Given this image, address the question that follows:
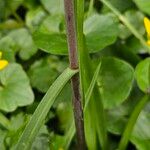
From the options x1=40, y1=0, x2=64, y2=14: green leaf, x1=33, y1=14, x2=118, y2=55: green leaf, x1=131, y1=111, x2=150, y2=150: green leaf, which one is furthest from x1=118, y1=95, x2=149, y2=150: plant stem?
x1=40, y1=0, x2=64, y2=14: green leaf

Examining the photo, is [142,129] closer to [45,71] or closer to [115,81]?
[115,81]

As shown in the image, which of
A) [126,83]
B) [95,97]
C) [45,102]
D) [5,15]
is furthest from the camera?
[5,15]

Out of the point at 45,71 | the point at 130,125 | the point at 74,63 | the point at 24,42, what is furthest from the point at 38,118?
the point at 24,42

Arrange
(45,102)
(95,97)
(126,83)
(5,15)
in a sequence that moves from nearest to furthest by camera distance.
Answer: (45,102), (95,97), (126,83), (5,15)

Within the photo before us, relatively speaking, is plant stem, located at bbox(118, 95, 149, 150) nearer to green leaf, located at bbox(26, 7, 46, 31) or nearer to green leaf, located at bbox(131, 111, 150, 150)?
green leaf, located at bbox(131, 111, 150, 150)

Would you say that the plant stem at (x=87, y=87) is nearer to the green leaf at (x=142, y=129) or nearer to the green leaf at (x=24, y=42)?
the green leaf at (x=142, y=129)

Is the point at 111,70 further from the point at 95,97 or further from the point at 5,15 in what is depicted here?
the point at 5,15

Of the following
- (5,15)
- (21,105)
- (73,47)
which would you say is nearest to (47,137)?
(21,105)
